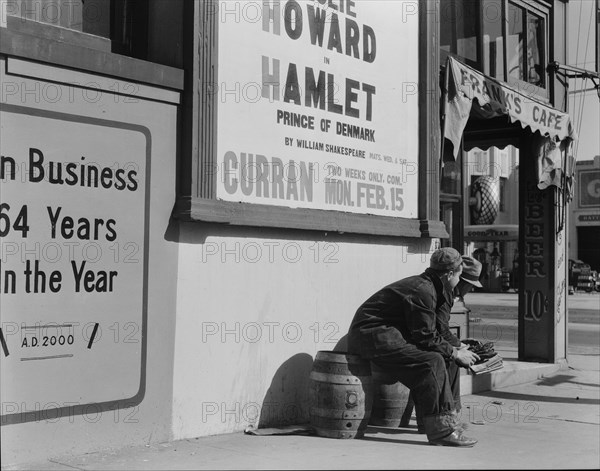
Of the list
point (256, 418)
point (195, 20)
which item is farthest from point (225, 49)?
point (256, 418)

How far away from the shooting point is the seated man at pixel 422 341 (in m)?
6.56

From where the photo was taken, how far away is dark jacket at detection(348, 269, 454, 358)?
6695 millimetres

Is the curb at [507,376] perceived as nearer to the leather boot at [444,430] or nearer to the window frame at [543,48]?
the leather boot at [444,430]

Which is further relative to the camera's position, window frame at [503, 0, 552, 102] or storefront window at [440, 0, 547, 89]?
window frame at [503, 0, 552, 102]

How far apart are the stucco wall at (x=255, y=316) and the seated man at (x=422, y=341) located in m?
0.62

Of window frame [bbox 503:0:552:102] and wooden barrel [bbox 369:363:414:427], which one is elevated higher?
window frame [bbox 503:0:552:102]

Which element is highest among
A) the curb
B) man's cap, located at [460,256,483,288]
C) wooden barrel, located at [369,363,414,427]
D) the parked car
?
man's cap, located at [460,256,483,288]

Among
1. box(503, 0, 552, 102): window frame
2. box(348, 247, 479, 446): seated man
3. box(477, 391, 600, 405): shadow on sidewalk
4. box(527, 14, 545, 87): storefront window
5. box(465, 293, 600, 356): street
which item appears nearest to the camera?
box(348, 247, 479, 446): seated man

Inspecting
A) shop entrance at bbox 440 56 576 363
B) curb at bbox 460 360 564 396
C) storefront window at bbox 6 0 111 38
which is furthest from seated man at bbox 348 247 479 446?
shop entrance at bbox 440 56 576 363

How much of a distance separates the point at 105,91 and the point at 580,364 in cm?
919

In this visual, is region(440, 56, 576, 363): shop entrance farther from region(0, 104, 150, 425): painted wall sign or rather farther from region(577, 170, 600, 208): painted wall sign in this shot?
region(577, 170, 600, 208): painted wall sign

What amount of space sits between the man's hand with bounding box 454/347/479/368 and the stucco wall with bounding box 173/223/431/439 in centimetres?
123

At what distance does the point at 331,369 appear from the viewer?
6742 mm

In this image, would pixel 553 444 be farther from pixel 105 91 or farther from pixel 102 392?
pixel 105 91
